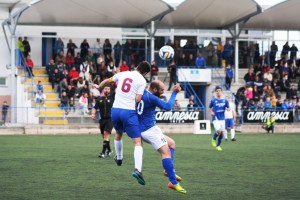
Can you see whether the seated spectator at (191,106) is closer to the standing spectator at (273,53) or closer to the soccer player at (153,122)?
the standing spectator at (273,53)

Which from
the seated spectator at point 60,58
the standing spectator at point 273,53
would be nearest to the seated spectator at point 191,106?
the seated spectator at point 60,58

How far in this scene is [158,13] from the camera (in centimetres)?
3650

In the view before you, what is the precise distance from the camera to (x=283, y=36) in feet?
154

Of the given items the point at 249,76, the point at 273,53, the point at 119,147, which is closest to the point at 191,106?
the point at 249,76

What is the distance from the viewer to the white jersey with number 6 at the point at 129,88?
36.8 feet

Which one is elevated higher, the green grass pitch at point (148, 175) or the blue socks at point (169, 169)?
the blue socks at point (169, 169)

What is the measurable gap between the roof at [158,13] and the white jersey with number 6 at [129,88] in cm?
2320

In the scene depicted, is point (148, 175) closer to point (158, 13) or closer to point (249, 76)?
point (158, 13)

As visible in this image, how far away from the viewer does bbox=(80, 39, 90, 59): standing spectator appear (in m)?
38.0

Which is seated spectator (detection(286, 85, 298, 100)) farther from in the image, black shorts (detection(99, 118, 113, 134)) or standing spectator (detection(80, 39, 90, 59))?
black shorts (detection(99, 118, 113, 134))

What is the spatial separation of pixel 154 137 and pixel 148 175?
242 centimetres

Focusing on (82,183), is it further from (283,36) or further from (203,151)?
(283,36)

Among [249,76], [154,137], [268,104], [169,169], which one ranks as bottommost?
[169,169]

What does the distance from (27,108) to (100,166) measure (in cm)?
1734
